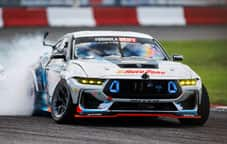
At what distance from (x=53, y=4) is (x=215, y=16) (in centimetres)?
496

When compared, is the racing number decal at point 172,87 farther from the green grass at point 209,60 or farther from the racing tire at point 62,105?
the green grass at point 209,60

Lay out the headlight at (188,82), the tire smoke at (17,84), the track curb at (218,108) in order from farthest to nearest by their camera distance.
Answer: the track curb at (218,108) < the tire smoke at (17,84) < the headlight at (188,82)

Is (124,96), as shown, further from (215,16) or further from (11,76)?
(215,16)

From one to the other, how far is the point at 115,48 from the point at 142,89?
141 cm

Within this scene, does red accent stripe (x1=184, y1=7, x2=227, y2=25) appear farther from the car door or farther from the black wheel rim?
the black wheel rim

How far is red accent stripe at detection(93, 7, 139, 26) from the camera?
26.9m

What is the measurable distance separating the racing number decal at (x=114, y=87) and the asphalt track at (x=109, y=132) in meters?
0.48

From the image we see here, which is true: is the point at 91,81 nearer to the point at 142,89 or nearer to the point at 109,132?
the point at 142,89

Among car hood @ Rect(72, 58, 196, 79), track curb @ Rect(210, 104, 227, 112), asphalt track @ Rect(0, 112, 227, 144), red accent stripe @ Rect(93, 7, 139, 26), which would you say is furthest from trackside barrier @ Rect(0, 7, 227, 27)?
car hood @ Rect(72, 58, 196, 79)

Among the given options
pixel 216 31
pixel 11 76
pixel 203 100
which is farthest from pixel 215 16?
pixel 203 100

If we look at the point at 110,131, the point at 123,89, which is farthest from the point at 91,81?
the point at 110,131

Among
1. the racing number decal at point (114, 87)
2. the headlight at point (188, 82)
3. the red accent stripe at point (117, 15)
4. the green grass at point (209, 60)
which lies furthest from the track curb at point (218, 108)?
the red accent stripe at point (117, 15)

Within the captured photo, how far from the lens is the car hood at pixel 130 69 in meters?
12.0

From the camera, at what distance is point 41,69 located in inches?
554
